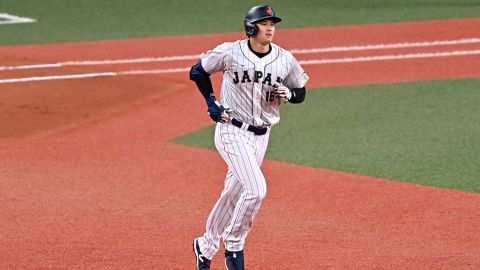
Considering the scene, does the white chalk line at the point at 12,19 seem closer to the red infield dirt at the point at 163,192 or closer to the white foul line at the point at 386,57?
the red infield dirt at the point at 163,192

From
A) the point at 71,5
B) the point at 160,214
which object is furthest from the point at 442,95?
the point at 71,5

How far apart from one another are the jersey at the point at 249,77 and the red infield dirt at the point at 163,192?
1.20 meters

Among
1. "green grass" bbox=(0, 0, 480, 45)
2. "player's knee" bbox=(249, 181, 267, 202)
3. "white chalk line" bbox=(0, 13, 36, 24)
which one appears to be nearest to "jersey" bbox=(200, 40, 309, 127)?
"player's knee" bbox=(249, 181, 267, 202)

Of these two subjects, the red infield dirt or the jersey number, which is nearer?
the jersey number

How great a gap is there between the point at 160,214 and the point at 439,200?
251 centimetres

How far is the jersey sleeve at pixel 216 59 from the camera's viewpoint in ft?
24.9

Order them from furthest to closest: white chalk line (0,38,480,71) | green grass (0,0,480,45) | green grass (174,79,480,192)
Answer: green grass (0,0,480,45) → white chalk line (0,38,480,71) → green grass (174,79,480,192)

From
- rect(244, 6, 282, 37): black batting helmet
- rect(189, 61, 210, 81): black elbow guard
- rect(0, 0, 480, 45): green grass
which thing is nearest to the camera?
rect(244, 6, 282, 37): black batting helmet

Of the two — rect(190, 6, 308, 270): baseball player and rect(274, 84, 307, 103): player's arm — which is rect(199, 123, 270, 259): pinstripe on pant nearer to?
rect(190, 6, 308, 270): baseball player

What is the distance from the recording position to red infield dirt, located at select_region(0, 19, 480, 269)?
8336 millimetres

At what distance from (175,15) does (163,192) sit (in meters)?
10.8

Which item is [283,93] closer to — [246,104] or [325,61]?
[246,104]

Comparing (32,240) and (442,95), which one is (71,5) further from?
(32,240)

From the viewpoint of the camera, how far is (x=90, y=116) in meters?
13.4
